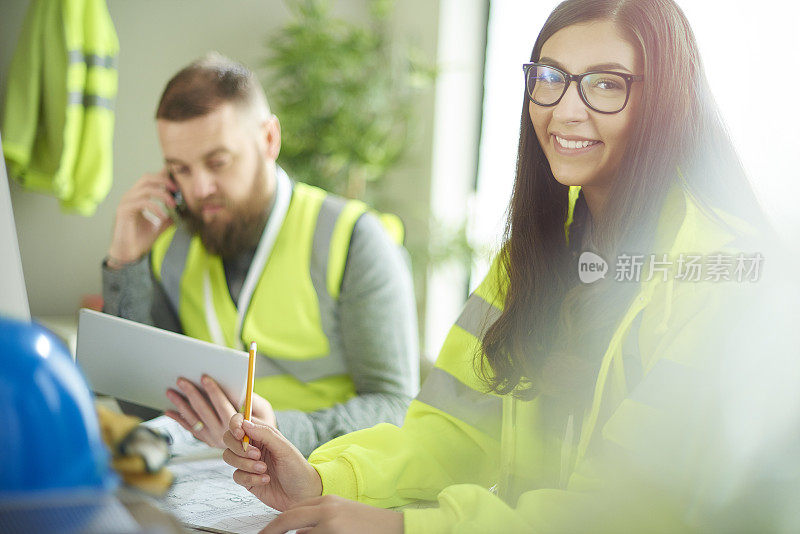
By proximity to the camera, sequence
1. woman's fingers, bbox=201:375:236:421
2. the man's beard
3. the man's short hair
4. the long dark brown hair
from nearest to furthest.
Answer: the long dark brown hair → woman's fingers, bbox=201:375:236:421 → the man's short hair → the man's beard

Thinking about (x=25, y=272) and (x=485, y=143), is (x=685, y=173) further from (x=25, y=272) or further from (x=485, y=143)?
(x=485, y=143)

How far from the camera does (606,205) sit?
1.00m

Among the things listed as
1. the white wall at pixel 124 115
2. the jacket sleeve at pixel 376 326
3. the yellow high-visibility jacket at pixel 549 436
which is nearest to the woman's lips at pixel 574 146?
the yellow high-visibility jacket at pixel 549 436

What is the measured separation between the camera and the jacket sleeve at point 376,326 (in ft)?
4.83

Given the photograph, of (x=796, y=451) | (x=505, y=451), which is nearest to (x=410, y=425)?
(x=505, y=451)

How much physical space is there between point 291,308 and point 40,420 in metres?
1.03

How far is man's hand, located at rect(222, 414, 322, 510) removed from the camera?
37.2 inches

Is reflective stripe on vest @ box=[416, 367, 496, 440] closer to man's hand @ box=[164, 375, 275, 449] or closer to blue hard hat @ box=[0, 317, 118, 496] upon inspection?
man's hand @ box=[164, 375, 275, 449]

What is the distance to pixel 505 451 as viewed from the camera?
3.43 ft

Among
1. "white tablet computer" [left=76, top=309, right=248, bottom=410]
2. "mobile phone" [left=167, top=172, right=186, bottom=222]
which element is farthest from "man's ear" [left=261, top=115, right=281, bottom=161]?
"white tablet computer" [left=76, top=309, right=248, bottom=410]

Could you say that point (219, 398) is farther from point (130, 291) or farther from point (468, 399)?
point (130, 291)

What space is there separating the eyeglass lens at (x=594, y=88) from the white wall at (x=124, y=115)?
96 centimetres

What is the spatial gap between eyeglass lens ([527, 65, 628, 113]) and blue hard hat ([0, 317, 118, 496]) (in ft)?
2.31

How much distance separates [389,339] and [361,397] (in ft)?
0.43
